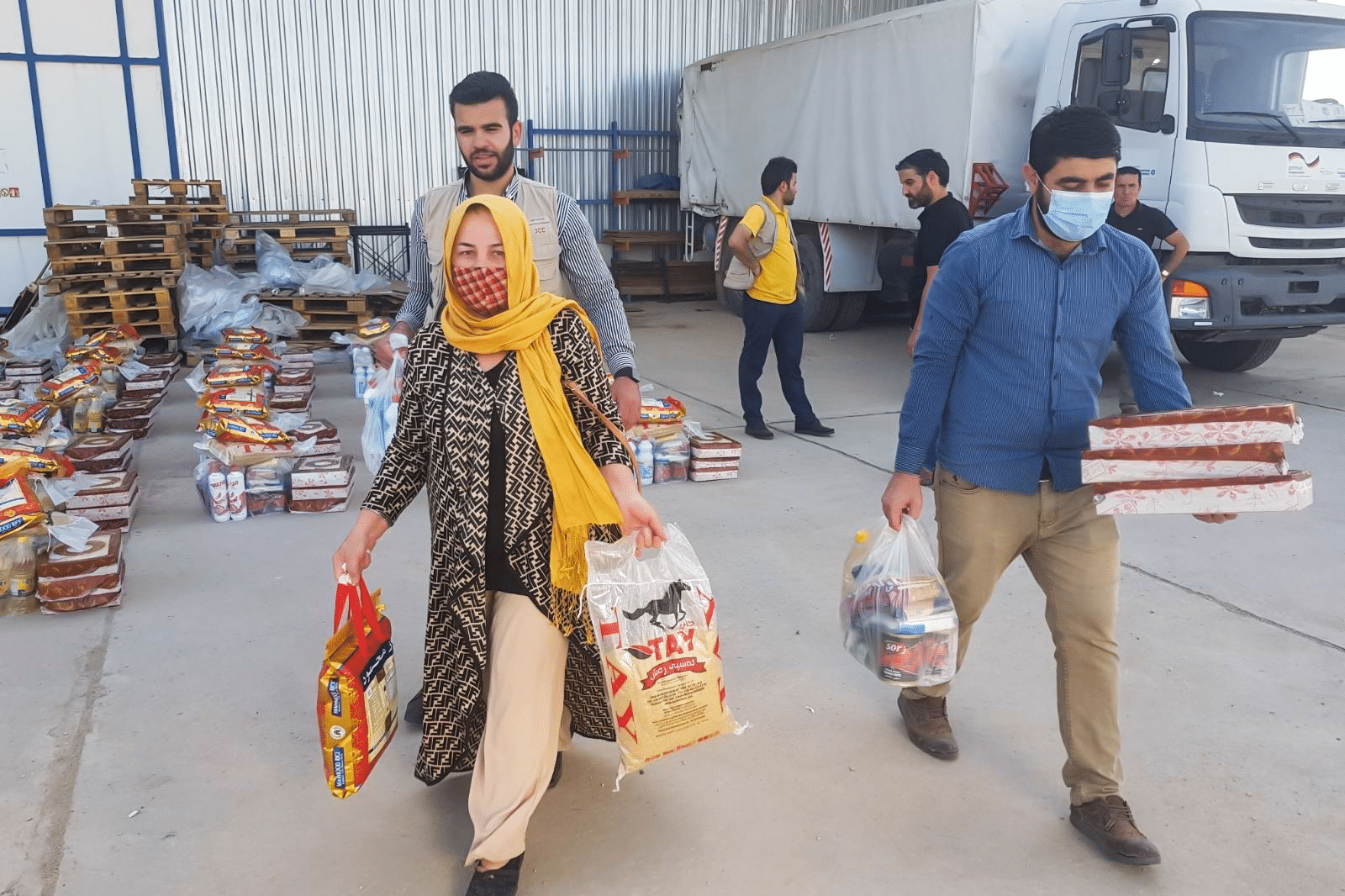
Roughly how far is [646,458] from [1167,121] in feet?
14.6

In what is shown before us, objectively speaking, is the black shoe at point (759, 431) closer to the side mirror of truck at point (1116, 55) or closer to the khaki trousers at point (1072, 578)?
the side mirror of truck at point (1116, 55)

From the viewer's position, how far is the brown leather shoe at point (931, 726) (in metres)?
3.02

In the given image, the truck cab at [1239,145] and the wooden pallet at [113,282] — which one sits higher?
the truck cab at [1239,145]

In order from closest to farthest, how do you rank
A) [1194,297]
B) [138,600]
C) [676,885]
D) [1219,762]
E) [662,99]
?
1. [676,885]
2. [1219,762]
3. [138,600]
4. [1194,297]
5. [662,99]

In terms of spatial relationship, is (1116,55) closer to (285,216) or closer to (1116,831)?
(1116,831)

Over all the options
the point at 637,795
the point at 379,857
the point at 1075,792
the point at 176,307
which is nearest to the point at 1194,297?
the point at 1075,792

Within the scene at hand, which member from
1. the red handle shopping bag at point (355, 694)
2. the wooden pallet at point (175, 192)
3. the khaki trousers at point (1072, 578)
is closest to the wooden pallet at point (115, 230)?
the wooden pallet at point (175, 192)

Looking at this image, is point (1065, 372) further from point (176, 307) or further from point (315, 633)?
point (176, 307)

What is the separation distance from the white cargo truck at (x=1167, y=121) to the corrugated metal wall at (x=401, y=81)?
440cm

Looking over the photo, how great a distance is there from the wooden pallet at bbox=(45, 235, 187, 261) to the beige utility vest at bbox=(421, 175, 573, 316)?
7178 millimetres

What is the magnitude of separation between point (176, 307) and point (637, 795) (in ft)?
27.7

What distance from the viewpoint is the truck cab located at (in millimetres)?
6938

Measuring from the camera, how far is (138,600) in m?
4.10

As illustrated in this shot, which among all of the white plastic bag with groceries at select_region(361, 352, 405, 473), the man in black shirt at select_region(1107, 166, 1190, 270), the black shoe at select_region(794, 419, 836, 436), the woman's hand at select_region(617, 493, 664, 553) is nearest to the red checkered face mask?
the woman's hand at select_region(617, 493, 664, 553)
